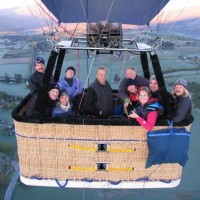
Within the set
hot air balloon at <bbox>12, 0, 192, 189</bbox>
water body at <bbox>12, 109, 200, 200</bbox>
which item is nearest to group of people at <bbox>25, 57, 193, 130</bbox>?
hot air balloon at <bbox>12, 0, 192, 189</bbox>

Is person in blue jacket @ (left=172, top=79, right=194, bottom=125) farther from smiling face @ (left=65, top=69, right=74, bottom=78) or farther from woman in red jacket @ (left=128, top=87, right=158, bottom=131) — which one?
smiling face @ (left=65, top=69, right=74, bottom=78)

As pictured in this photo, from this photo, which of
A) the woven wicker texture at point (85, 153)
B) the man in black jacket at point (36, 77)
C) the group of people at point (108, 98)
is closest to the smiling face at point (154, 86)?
the group of people at point (108, 98)

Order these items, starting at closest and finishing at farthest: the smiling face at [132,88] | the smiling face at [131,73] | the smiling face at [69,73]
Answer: the smiling face at [132,88], the smiling face at [131,73], the smiling face at [69,73]

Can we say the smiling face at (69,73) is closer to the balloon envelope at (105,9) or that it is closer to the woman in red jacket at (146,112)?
the balloon envelope at (105,9)

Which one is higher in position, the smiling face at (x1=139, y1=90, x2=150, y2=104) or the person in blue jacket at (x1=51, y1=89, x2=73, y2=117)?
the smiling face at (x1=139, y1=90, x2=150, y2=104)

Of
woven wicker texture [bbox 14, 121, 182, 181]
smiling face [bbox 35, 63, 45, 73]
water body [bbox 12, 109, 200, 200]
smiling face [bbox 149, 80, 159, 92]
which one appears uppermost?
smiling face [bbox 35, 63, 45, 73]

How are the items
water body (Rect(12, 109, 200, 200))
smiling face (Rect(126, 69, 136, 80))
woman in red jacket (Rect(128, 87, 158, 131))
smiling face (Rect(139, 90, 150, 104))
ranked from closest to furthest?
woman in red jacket (Rect(128, 87, 158, 131)), smiling face (Rect(139, 90, 150, 104)), smiling face (Rect(126, 69, 136, 80)), water body (Rect(12, 109, 200, 200))

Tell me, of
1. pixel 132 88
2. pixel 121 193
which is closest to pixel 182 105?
pixel 132 88
